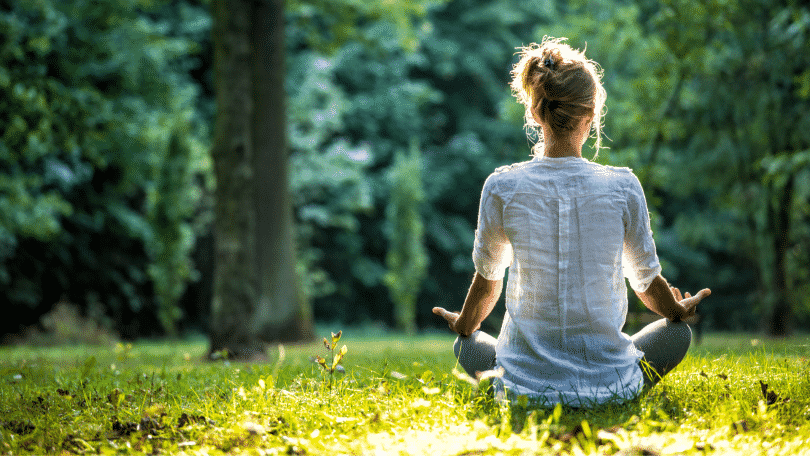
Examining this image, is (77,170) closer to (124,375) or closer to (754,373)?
(124,375)

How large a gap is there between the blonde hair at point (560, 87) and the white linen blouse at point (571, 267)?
163 mm

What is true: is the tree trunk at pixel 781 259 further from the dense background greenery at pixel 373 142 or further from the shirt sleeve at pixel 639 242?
the shirt sleeve at pixel 639 242

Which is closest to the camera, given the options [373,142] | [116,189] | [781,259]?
[781,259]

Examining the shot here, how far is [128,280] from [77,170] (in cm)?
348

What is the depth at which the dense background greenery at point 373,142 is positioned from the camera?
9133 mm

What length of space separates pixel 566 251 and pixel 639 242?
0.30m

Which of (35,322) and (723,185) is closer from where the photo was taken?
(723,185)

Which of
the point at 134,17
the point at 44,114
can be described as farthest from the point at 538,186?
the point at 134,17

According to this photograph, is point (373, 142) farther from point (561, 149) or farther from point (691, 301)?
point (691, 301)

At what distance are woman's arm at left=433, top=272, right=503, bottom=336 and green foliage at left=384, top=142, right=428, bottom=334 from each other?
16.5m

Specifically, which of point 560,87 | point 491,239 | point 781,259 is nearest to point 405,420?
point 491,239

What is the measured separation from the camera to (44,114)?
6.28 m

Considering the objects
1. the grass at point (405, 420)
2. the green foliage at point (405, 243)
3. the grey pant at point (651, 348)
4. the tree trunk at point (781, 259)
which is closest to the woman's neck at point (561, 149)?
the grey pant at point (651, 348)

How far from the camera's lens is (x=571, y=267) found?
2.59 metres
